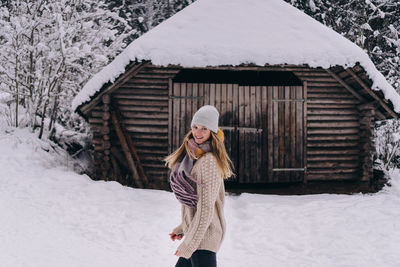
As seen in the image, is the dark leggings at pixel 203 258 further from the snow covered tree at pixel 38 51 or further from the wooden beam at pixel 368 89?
the snow covered tree at pixel 38 51

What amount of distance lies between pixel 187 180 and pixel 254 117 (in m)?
6.22

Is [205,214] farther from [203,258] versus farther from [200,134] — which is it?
[200,134]

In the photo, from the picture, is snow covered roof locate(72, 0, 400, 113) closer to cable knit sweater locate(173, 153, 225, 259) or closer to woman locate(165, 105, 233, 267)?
woman locate(165, 105, 233, 267)

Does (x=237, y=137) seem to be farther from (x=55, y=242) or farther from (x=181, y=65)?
(x=55, y=242)

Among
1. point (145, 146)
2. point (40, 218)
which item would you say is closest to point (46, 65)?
point (145, 146)

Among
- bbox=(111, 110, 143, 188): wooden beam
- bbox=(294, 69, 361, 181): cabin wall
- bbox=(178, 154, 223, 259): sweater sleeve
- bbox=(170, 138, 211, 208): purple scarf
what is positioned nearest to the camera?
bbox=(178, 154, 223, 259): sweater sleeve

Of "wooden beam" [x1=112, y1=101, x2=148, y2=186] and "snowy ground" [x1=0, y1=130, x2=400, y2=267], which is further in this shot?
"wooden beam" [x1=112, y1=101, x2=148, y2=186]

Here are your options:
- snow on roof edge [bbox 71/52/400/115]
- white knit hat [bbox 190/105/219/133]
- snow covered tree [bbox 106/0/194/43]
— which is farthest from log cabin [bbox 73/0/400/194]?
snow covered tree [bbox 106/0/194/43]

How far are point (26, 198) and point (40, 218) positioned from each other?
98 centimetres

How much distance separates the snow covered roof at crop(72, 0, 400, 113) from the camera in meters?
7.41

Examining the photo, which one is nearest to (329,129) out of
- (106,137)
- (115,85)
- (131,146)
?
(131,146)

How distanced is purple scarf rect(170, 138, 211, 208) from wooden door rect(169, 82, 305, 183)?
5.92 metres

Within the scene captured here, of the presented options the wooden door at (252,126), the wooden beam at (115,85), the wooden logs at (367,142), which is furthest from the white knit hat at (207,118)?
the wooden logs at (367,142)

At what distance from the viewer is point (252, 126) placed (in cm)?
822
